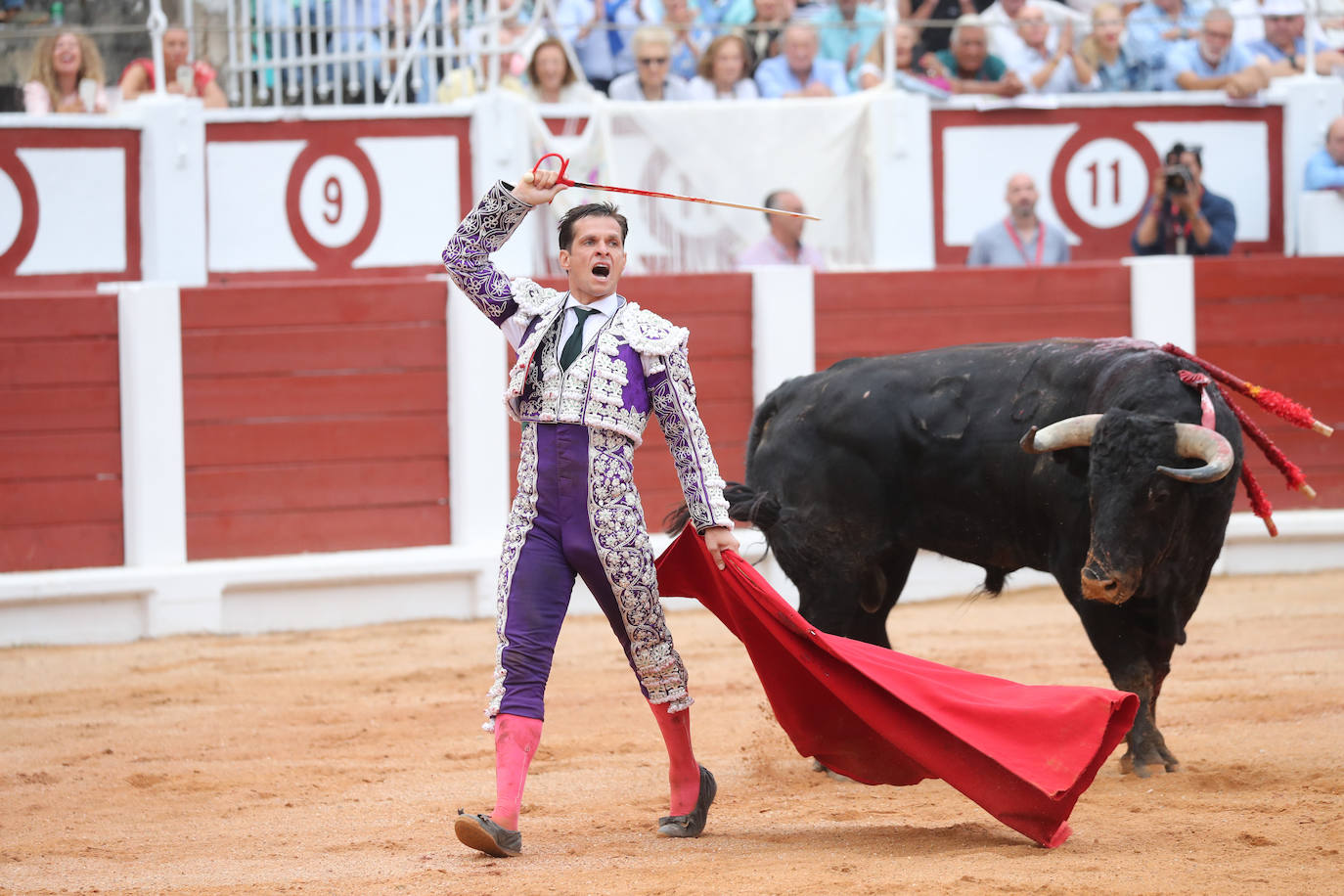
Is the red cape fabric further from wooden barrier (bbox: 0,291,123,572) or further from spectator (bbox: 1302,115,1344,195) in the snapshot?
spectator (bbox: 1302,115,1344,195)

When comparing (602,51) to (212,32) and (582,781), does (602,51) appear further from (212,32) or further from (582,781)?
(582,781)

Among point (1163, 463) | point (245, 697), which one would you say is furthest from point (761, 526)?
point (245, 697)

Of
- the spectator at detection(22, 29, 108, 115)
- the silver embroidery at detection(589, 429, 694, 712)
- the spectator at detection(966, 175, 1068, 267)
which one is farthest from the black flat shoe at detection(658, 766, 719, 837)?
the spectator at detection(22, 29, 108, 115)

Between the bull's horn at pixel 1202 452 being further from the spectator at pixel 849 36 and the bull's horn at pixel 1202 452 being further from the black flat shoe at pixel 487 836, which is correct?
the spectator at pixel 849 36

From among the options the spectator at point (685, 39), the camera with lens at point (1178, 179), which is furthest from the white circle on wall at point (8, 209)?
the camera with lens at point (1178, 179)

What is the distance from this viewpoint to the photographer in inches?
309

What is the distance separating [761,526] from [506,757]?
1.27 meters

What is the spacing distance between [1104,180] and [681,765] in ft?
19.6

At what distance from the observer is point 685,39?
8492 mm

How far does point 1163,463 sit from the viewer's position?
364 centimetres

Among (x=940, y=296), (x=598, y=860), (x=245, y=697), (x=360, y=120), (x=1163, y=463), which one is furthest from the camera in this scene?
(x=360, y=120)

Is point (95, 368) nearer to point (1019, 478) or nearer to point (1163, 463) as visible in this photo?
point (1019, 478)

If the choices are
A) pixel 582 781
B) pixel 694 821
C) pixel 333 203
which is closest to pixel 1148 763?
pixel 694 821

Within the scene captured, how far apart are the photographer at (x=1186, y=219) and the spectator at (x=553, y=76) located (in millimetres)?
2815
